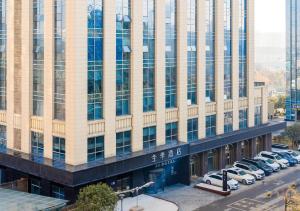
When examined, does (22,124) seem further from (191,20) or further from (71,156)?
(191,20)

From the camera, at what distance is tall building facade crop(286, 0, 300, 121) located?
7144 centimetres

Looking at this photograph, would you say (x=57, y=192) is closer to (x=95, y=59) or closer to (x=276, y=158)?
(x=95, y=59)

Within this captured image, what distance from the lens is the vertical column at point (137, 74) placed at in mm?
35469

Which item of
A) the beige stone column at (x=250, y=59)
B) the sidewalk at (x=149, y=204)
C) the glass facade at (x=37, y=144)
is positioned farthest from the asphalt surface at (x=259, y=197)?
the glass facade at (x=37, y=144)

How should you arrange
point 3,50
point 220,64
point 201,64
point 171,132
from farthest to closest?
point 220,64, point 201,64, point 171,132, point 3,50

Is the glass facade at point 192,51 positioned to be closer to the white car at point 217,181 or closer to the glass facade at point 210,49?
the glass facade at point 210,49

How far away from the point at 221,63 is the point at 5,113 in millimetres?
19041

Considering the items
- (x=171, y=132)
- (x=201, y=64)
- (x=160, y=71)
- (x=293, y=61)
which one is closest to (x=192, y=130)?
(x=171, y=132)

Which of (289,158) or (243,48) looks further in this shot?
(243,48)

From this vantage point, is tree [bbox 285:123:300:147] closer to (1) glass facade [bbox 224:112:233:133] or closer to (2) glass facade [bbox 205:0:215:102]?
(1) glass facade [bbox 224:112:233:133]

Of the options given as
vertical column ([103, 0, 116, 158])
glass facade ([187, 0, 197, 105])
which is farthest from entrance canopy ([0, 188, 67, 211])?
glass facade ([187, 0, 197, 105])

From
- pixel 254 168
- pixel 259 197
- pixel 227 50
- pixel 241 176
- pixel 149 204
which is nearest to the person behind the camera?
pixel 149 204

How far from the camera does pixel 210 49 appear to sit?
141 ft

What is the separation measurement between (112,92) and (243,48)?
17.9 m
